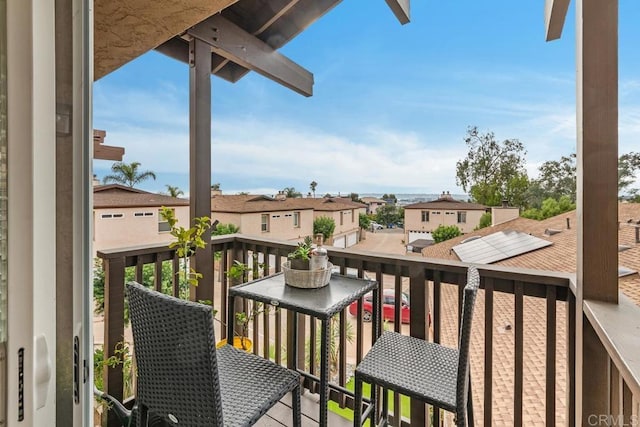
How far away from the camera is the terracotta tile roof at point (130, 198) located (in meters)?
1.96

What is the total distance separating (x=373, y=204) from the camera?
276 cm

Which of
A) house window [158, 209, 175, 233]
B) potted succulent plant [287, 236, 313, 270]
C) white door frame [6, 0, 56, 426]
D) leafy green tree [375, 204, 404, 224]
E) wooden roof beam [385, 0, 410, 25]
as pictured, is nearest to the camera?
white door frame [6, 0, 56, 426]

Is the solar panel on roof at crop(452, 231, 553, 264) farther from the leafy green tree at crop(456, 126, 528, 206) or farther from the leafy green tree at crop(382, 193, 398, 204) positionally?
the leafy green tree at crop(382, 193, 398, 204)

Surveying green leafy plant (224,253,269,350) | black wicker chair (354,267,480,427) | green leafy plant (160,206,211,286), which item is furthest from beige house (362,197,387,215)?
green leafy plant (160,206,211,286)

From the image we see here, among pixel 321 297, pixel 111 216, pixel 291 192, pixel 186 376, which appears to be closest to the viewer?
pixel 186 376

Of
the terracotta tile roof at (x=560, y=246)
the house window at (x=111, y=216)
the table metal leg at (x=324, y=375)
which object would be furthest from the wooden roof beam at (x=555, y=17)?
the house window at (x=111, y=216)

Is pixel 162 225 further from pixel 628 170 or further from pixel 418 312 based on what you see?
pixel 628 170

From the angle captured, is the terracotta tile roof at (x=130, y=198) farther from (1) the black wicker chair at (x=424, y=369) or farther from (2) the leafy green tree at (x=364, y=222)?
(1) the black wicker chair at (x=424, y=369)

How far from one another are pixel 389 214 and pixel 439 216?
38cm

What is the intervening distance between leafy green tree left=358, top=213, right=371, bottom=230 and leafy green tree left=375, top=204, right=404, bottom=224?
76 mm

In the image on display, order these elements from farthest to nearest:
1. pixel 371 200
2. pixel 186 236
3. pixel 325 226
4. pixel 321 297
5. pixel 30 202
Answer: pixel 371 200 → pixel 325 226 → pixel 186 236 → pixel 321 297 → pixel 30 202

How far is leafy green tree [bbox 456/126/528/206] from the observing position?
223 cm

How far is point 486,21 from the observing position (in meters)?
3.24

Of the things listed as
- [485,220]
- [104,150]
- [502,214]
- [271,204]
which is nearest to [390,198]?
[485,220]
